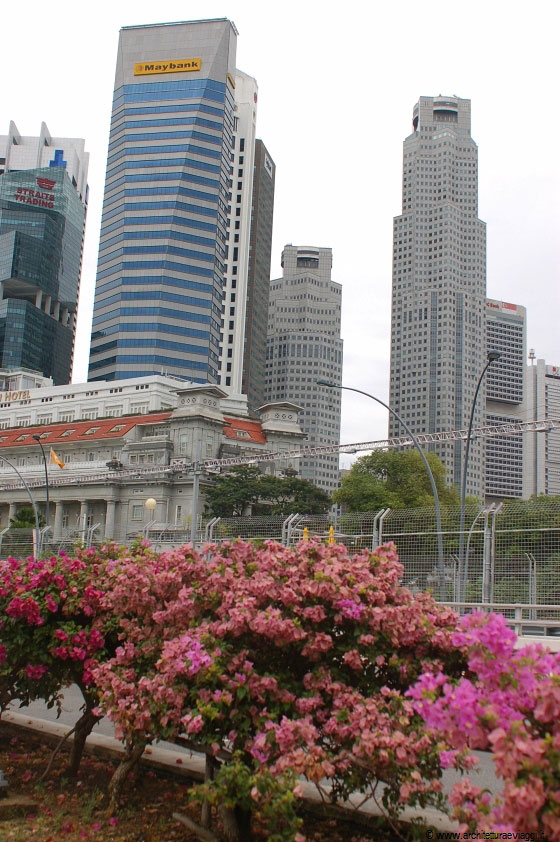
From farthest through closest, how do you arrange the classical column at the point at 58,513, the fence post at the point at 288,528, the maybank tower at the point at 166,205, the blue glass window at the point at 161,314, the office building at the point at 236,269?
the office building at the point at 236,269, the maybank tower at the point at 166,205, the blue glass window at the point at 161,314, the classical column at the point at 58,513, the fence post at the point at 288,528

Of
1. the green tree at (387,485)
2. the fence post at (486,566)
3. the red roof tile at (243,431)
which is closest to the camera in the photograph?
the fence post at (486,566)

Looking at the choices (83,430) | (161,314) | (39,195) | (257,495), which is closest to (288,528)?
(257,495)

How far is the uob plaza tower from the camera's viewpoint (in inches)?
4875

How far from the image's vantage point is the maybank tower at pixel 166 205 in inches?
4872

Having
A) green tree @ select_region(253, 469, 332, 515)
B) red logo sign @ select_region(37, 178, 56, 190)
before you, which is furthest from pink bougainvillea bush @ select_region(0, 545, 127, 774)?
red logo sign @ select_region(37, 178, 56, 190)

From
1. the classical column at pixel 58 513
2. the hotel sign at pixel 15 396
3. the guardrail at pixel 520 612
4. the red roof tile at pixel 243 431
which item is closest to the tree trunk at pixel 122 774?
the guardrail at pixel 520 612

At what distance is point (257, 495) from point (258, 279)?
111 metres

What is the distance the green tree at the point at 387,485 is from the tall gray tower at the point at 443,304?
8448 centimetres

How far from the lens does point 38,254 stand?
17312 centimetres

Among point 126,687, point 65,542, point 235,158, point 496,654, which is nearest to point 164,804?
point 126,687

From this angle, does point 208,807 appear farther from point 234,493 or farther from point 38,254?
point 38,254

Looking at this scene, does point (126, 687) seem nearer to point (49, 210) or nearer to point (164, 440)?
point (164, 440)

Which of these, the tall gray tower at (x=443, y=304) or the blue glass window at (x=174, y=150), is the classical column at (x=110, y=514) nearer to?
the blue glass window at (x=174, y=150)

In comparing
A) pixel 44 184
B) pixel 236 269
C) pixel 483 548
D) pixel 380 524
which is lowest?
pixel 483 548
